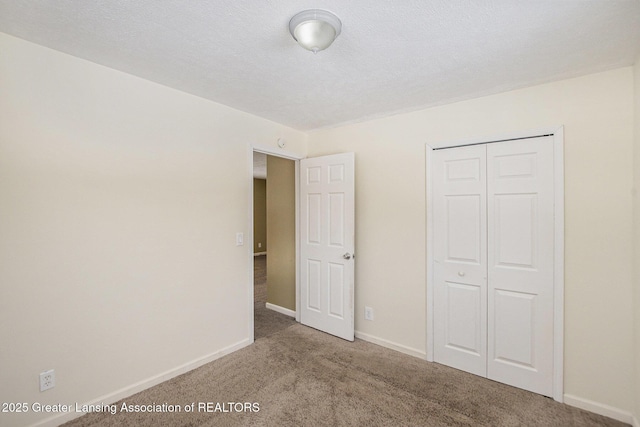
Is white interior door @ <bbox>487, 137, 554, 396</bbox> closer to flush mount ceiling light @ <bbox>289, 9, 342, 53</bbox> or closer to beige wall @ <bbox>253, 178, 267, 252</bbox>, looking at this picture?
flush mount ceiling light @ <bbox>289, 9, 342, 53</bbox>

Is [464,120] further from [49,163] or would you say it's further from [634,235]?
[49,163]

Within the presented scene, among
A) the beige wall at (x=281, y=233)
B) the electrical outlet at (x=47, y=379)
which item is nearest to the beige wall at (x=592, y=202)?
the beige wall at (x=281, y=233)

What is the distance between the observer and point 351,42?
172 cm

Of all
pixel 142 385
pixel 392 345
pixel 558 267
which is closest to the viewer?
pixel 558 267

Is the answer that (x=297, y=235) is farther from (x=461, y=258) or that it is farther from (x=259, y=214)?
(x=259, y=214)

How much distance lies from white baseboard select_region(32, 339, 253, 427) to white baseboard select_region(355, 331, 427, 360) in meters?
1.26

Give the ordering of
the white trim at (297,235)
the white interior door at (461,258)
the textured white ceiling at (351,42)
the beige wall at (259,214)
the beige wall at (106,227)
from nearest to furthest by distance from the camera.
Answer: the textured white ceiling at (351,42), the beige wall at (106,227), the white interior door at (461,258), the white trim at (297,235), the beige wall at (259,214)

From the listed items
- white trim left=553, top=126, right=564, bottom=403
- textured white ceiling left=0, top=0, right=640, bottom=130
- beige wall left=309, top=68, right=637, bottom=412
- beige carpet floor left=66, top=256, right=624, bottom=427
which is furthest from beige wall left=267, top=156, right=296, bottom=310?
white trim left=553, top=126, right=564, bottom=403

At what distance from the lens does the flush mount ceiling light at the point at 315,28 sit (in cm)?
145

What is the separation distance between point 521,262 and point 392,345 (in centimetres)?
144

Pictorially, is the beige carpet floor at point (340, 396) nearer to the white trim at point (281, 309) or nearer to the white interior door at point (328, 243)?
the white interior door at point (328, 243)

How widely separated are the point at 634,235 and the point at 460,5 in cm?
185

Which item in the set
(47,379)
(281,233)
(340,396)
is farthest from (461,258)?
(47,379)

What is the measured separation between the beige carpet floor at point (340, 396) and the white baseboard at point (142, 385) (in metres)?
0.05
